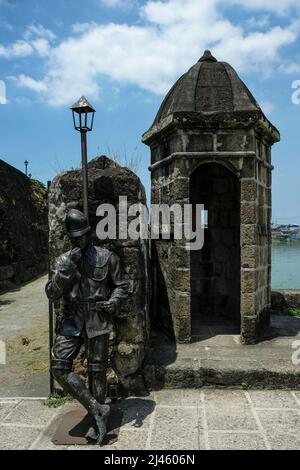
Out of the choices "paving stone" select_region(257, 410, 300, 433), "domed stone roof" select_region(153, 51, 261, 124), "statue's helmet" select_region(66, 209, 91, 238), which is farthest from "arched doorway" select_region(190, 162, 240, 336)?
"statue's helmet" select_region(66, 209, 91, 238)

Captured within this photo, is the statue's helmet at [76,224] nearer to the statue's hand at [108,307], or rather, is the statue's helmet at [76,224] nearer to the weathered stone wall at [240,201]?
the statue's hand at [108,307]

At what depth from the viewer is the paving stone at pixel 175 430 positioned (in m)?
3.55

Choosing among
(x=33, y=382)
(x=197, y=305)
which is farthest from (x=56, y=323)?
(x=197, y=305)

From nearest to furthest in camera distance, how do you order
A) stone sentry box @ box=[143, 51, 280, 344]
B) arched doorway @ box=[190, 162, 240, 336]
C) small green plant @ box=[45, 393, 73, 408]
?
small green plant @ box=[45, 393, 73, 408] → stone sentry box @ box=[143, 51, 280, 344] → arched doorway @ box=[190, 162, 240, 336]

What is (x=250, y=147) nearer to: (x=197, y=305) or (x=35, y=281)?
→ (x=197, y=305)

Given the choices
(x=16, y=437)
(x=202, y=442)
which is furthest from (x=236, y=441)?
(x=16, y=437)

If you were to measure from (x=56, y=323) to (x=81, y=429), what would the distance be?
1181 mm

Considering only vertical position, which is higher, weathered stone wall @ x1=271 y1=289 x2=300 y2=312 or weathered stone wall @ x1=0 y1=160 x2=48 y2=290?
weathered stone wall @ x1=0 y1=160 x2=48 y2=290

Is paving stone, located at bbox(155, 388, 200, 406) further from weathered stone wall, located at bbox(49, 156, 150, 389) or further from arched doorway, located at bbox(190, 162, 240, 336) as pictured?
arched doorway, located at bbox(190, 162, 240, 336)

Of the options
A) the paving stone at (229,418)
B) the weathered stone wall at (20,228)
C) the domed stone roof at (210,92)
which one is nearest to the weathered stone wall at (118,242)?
the paving stone at (229,418)

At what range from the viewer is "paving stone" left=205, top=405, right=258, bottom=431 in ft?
12.6

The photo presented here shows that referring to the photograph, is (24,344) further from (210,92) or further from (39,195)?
(39,195)

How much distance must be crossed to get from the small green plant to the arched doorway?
3288mm
